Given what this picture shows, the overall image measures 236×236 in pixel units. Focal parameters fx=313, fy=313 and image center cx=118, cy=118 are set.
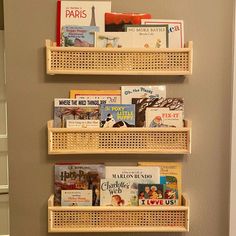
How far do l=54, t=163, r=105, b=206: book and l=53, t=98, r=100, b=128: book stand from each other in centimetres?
17

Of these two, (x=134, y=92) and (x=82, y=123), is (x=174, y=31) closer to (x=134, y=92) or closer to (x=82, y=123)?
(x=134, y=92)

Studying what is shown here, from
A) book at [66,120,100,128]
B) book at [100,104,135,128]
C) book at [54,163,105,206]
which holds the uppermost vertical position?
book at [100,104,135,128]

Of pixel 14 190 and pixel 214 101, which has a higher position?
pixel 214 101

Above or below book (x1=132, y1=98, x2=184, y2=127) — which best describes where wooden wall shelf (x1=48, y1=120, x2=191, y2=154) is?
below

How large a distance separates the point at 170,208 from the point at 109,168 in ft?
0.91

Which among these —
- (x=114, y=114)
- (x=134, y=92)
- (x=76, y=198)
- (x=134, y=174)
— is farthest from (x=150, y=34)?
(x=76, y=198)

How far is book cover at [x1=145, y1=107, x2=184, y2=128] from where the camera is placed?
1.20 metres

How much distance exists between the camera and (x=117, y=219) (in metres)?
1.20

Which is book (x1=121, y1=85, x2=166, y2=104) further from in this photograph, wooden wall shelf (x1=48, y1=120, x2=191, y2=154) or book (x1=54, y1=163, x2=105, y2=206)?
book (x1=54, y1=163, x2=105, y2=206)

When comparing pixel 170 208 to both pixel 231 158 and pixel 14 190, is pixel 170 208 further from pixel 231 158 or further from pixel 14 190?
pixel 14 190

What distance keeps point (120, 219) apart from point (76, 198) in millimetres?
187

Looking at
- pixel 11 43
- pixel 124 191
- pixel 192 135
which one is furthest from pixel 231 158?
pixel 11 43

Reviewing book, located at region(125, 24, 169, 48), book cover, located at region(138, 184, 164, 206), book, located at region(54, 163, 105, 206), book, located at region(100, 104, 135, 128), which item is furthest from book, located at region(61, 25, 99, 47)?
book cover, located at region(138, 184, 164, 206)

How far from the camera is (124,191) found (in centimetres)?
123
